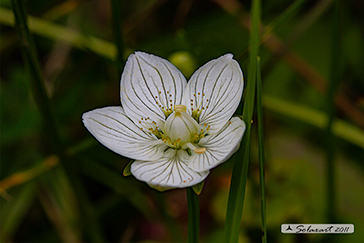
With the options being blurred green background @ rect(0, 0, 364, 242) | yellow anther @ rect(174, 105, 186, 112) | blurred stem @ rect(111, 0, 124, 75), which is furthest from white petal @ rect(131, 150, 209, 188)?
blurred stem @ rect(111, 0, 124, 75)

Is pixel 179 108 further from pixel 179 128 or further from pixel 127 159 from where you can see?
pixel 127 159

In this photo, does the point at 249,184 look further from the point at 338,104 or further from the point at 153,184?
the point at 153,184

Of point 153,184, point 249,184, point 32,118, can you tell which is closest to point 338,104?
point 249,184

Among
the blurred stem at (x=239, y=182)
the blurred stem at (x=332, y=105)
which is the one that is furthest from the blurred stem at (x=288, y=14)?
the blurred stem at (x=239, y=182)

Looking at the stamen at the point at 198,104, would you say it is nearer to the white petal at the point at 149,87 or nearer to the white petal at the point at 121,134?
the white petal at the point at 149,87

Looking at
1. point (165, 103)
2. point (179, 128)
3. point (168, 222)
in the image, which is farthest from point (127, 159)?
point (179, 128)

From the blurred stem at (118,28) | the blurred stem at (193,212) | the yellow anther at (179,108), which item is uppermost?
the blurred stem at (118,28)

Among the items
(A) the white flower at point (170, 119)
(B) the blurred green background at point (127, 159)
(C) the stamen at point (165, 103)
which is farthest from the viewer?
(B) the blurred green background at point (127, 159)

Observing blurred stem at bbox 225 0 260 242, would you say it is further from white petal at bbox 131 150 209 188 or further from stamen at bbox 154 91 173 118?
stamen at bbox 154 91 173 118
